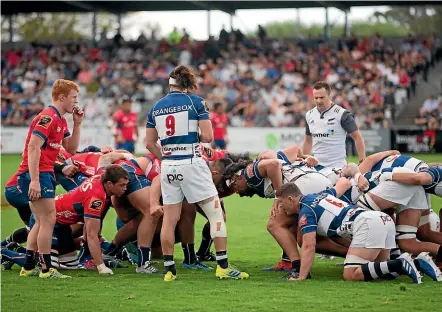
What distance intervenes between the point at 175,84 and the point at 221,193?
1.72 meters

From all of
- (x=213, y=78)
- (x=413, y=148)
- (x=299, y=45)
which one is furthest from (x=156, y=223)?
(x=299, y=45)

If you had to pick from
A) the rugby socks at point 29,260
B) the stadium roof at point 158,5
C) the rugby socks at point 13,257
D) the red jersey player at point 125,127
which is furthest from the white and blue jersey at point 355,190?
the stadium roof at point 158,5

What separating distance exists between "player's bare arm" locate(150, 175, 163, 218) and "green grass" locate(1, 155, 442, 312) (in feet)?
2.26

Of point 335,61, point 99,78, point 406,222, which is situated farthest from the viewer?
point 99,78

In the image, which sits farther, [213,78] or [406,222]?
[213,78]

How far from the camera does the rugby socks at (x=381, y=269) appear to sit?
854 cm

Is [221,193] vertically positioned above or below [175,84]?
below

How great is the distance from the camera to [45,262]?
937cm

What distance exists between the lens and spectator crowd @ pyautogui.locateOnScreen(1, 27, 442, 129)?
115 ft

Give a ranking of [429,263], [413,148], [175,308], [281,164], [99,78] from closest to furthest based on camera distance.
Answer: [175,308] < [429,263] < [281,164] < [413,148] < [99,78]

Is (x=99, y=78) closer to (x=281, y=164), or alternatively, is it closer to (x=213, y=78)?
(x=213, y=78)

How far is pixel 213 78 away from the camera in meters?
38.4

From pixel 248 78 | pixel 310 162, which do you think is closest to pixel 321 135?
pixel 310 162

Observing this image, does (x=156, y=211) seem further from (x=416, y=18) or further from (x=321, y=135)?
(x=416, y=18)
